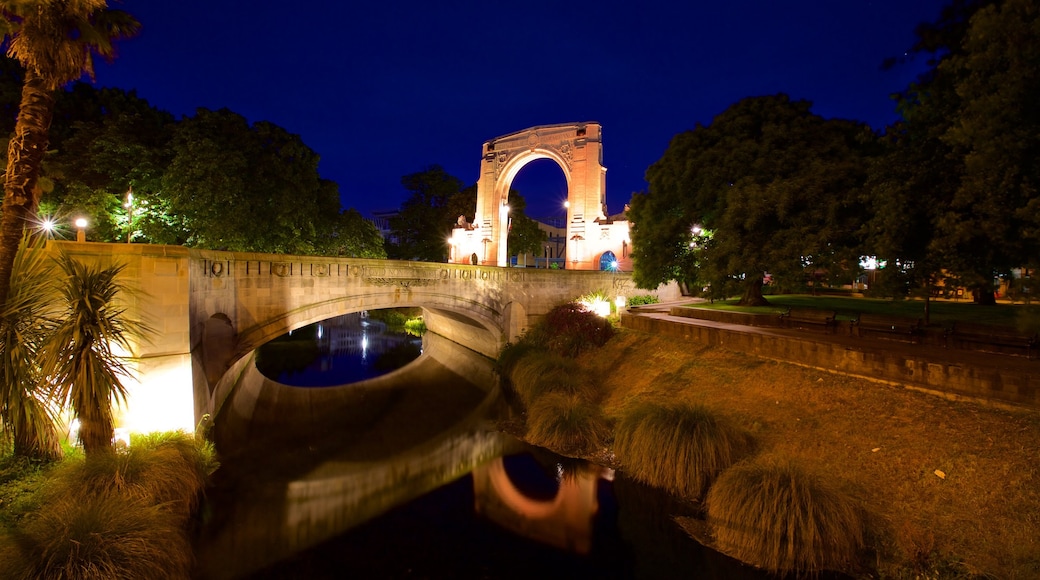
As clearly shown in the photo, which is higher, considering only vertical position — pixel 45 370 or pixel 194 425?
pixel 45 370

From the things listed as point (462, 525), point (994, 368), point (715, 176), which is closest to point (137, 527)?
point (462, 525)

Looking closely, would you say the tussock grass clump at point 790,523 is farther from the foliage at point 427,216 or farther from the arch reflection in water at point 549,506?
the foliage at point 427,216

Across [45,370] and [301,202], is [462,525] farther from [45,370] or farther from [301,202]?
[301,202]

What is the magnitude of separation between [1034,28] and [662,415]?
7436 millimetres

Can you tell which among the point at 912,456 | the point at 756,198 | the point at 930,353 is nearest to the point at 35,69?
the point at 912,456

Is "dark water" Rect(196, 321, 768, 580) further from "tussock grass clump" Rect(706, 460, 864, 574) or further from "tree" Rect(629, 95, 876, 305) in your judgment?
"tree" Rect(629, 95, 876, 305)

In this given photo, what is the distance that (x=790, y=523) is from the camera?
20.4ft

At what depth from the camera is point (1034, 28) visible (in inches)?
221

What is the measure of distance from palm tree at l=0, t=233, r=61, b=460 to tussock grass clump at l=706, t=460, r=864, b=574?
992cm

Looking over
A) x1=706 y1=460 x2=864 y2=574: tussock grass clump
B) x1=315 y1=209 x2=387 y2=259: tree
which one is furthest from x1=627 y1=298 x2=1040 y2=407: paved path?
x1=315 y1=209 x2=387 y2=259: tree

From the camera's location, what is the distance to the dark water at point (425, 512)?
691cm

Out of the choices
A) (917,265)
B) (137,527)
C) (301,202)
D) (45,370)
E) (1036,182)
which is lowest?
(137,527)

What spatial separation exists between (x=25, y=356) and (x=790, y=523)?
419 inches

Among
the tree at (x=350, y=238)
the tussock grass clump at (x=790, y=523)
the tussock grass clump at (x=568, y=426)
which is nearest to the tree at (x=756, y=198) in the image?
the tussock grass clump at (x=568, y=426)
